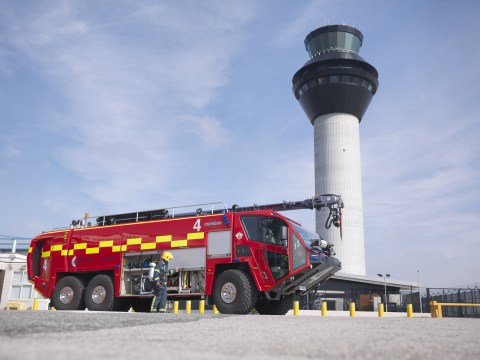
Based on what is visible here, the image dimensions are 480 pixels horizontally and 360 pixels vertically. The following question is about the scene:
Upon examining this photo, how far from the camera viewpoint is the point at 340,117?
55.4 m

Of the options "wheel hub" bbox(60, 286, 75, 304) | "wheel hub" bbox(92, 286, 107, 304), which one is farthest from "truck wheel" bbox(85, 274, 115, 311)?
"wheel hub" bbox(60, 286, 75, 304)

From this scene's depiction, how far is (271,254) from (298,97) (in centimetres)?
4741

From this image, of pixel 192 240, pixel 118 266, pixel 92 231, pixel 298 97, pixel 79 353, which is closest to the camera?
pixel 79 353

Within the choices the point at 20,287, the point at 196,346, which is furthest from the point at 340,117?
the point at 196,346

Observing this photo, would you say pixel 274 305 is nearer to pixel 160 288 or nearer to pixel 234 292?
pixel 234 292

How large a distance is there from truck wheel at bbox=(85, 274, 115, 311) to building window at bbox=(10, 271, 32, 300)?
572 inches

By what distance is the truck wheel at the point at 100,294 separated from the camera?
1491cm

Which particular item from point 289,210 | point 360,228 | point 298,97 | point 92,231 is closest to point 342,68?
point 298,97

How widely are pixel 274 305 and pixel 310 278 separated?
1952 millimetres

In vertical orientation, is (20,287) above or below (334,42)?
below

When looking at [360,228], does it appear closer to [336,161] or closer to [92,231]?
[336,161]

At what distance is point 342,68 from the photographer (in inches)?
2105

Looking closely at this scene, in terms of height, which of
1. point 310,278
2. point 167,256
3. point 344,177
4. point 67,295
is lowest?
point 67,295

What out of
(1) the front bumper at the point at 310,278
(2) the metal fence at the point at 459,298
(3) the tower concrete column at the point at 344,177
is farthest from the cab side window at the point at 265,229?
(3) the tower concrete column at the point at 344,177
